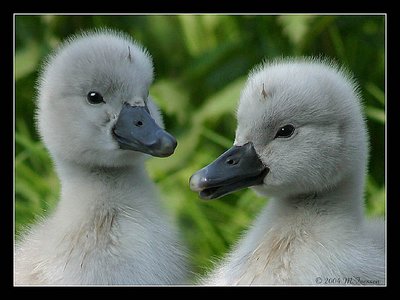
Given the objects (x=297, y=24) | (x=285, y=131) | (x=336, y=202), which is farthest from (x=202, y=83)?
Answer: (x=336, y=202)

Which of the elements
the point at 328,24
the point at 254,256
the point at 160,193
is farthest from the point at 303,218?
the point at 328,24

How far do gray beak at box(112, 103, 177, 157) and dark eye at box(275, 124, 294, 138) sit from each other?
0.37 metres

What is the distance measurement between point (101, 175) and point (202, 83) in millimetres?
739

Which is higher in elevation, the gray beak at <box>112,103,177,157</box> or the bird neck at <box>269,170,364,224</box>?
the gray beak at <box>112,103,177,157</box>

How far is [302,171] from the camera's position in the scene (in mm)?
4543

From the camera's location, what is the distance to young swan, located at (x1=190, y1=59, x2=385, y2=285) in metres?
4.50

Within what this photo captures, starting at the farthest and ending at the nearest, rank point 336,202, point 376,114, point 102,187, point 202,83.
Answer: point 202,83
point 376,114
point 102,187
point 336,202

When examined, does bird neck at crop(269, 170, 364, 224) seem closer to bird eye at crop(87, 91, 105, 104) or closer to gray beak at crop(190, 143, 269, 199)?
gray beak at crop(190, 143, 269, 199)

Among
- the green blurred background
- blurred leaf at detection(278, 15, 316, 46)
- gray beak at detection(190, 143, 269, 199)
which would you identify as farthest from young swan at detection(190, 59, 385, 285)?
blurred leaf at detection(278, 15, 316, 46)

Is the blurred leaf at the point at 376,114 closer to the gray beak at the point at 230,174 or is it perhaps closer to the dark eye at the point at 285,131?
the dark eye at the point at 285,131

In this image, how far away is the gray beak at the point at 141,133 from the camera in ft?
14.6

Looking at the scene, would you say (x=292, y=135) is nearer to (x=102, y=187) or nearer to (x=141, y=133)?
(x=141, y=133)

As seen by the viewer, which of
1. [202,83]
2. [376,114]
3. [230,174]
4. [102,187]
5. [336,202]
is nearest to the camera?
[230,174]

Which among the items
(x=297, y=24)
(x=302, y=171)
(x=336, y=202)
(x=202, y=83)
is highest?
(x=297, y=24)
